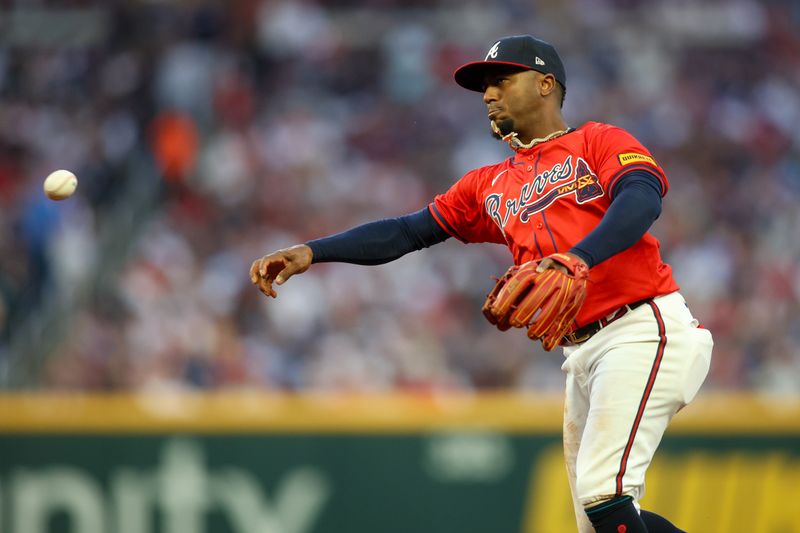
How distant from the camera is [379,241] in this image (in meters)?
4.72

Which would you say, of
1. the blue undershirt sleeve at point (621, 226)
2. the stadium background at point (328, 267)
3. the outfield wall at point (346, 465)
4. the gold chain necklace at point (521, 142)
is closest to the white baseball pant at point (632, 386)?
the blue undershirt sleeve at point (621, 226)

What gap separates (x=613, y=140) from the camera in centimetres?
418

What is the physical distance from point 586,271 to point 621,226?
0.19 meters

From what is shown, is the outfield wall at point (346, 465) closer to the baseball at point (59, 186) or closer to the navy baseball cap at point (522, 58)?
the baseball at point (59, 186)

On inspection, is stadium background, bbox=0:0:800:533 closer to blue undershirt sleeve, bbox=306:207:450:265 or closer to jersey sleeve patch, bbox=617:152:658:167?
blue undershirt sleeve, bbox=306:207:450:265

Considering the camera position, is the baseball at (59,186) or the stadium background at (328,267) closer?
the baseball at (59,186)

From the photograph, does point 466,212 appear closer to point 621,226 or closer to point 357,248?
point 357,248

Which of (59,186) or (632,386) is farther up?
(59,186)

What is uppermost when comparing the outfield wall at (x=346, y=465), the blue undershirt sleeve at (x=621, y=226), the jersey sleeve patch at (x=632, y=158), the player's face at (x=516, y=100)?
the player's face at (x=516, y=100)

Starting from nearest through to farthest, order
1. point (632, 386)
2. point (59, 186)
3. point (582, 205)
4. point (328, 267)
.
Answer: point (632, 386)
point (582, 205)
point (59, 186)
point (328, 267)

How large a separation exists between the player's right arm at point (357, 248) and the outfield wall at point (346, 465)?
3.39 metres

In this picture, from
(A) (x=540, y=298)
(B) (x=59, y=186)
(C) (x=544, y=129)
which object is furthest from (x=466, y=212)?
(B) (x=59, y=186)

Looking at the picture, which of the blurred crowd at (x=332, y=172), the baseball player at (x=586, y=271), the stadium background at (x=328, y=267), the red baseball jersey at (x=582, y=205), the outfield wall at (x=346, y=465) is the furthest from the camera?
the blurred crowd at (x=332, y=172)

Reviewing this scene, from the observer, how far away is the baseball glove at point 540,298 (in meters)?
3.74
